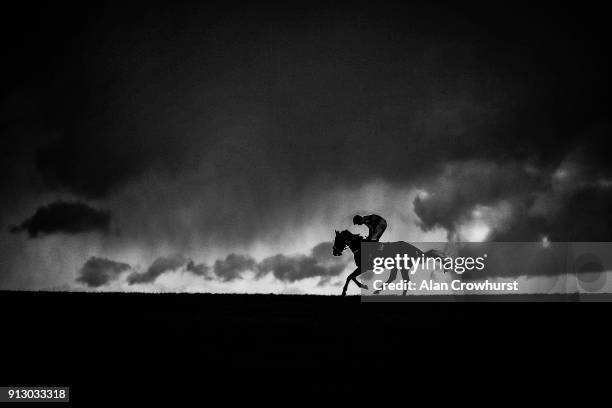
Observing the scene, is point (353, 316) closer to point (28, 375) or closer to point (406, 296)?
point (28, 375)

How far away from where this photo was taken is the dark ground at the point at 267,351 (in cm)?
548

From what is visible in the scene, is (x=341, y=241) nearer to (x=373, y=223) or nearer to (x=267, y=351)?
(x=373, y=223)

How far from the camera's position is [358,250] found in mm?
20203

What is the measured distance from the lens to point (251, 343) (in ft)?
26.0

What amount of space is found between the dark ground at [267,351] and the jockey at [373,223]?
25.9ft

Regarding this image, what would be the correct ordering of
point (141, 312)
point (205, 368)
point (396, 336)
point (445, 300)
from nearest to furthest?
point (205, 368), point (396, 336), point (141, 312), point (445, 300)

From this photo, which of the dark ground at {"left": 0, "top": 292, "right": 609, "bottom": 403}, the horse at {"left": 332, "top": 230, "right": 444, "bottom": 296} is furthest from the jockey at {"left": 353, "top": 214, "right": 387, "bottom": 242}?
the dark ground at {"left": 0, "top": 292, "right": 609, "bottom": 403}

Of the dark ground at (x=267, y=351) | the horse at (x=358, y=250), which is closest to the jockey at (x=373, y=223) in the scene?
the horse at (x=358, y=250)

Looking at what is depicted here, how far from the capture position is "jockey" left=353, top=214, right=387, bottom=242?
64.5ft

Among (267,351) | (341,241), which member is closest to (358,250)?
(341,241)

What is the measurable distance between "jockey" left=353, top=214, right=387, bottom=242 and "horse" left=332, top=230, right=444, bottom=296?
20.4 inches

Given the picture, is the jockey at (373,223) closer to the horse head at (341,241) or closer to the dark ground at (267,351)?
the horse head at (341,241)

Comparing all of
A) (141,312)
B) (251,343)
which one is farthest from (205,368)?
(141,312)

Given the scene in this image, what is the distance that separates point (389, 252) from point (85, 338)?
14097 mm
